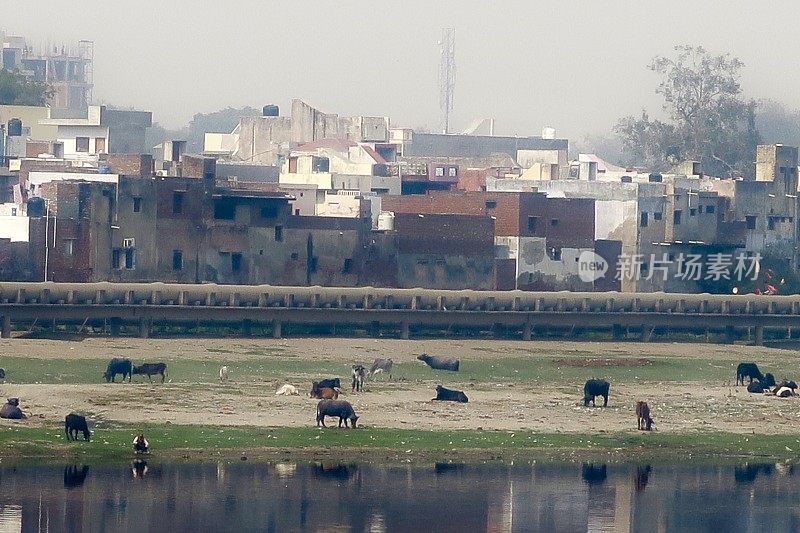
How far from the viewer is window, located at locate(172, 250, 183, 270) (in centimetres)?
8481

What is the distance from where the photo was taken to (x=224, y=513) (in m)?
39.1

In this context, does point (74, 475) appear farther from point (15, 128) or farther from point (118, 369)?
point (15, 128)

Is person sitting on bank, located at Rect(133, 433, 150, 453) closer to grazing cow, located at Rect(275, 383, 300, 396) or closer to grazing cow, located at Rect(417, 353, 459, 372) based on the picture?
grazing cow, located at Rect(275, 383, 300, 396)

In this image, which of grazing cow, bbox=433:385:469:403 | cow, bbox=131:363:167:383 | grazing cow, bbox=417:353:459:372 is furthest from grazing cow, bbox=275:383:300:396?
grazing cow, bbox=417:353:459:372

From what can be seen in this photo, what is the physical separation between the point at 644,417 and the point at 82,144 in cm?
7547

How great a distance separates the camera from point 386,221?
301 ft

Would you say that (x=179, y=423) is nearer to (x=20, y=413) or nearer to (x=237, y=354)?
(x=20, y=413)

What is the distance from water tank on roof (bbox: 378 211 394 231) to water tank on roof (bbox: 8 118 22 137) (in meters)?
36.1

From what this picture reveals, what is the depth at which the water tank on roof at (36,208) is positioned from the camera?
8129 centimetres

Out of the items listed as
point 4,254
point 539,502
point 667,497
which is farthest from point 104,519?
point 4,254

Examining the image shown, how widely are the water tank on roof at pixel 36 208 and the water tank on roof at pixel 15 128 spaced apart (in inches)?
1594

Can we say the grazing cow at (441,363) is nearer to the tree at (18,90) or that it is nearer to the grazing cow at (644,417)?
the grazing cow at (644,417)

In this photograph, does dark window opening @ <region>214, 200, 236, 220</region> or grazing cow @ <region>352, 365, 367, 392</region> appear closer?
grazing cow @ <region>352, 365, 367, 392</region>

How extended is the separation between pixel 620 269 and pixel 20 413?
5165 cm
